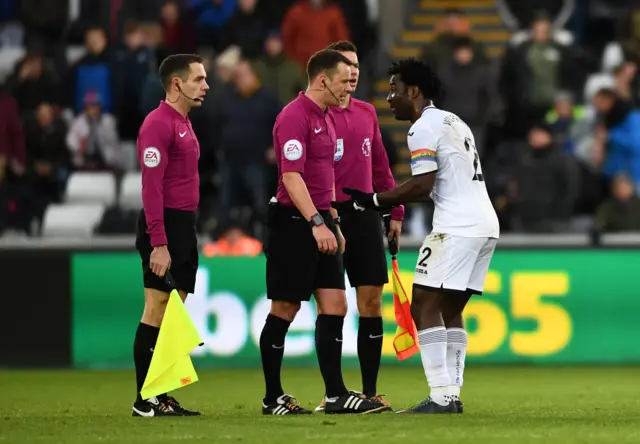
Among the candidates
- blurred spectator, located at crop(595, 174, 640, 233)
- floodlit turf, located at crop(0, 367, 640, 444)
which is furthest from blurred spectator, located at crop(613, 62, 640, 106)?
floodlit turf, located at crop(0, 367, 640, 444)

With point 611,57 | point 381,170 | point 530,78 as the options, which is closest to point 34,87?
point 530,78

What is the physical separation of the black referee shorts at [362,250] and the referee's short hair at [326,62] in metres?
1.03

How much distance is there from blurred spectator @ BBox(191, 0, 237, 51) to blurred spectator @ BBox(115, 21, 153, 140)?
4.01 ft

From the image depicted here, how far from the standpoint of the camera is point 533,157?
16719 mm

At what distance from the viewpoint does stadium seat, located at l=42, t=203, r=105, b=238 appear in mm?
16906

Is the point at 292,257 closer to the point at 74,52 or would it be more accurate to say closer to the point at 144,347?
the point at 144,347

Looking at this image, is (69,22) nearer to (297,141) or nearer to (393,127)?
(393,127)

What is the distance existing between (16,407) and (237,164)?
21.6ft

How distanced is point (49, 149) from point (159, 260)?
Result: 8.77 meters

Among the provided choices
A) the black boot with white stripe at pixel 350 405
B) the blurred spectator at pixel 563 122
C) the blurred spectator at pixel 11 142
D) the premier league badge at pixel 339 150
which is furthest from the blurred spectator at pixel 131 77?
the black boot with white stripe at pixel 350 405

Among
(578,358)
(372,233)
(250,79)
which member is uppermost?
(250,79)

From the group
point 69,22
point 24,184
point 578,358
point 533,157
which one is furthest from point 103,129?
point 578,358

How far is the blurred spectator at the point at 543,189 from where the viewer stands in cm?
1639

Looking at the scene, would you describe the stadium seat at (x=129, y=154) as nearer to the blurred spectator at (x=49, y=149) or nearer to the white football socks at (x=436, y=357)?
the blurred spectator at (x=49, y=149)
